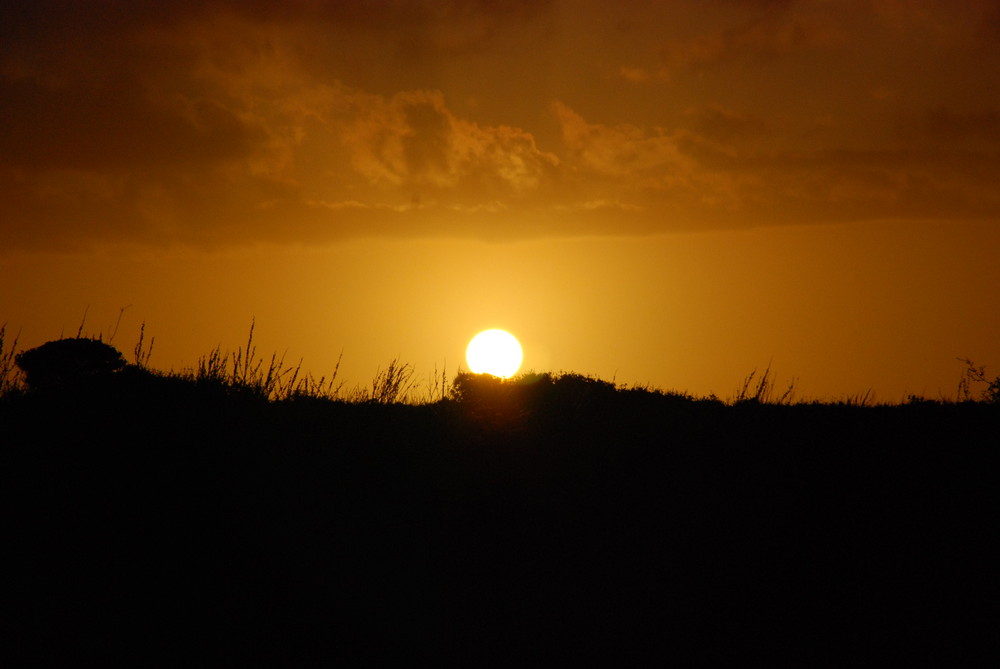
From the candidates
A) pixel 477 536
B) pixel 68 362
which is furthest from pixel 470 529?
pixel 68 362

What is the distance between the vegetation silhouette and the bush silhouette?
346 millimetres

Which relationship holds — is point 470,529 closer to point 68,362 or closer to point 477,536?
point 477,536

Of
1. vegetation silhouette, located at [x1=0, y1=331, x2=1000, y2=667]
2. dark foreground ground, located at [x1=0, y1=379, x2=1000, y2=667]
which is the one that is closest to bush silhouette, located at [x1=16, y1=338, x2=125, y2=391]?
vegetation silhouette, located at [x1=0, y1=331, x2=1000, y2=667]

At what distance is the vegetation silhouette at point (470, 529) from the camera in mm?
6797

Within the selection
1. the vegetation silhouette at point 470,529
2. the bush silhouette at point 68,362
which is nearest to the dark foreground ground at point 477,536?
the vegetation silhouette at point 470,529

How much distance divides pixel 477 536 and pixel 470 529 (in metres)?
0.14

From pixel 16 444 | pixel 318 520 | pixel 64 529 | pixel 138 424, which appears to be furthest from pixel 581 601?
pixel 16 444

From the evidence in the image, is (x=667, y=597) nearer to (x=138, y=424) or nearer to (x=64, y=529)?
(x=64, y=529)

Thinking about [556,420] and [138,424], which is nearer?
[138,424]

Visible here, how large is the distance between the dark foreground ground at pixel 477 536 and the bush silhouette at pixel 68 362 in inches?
54.1

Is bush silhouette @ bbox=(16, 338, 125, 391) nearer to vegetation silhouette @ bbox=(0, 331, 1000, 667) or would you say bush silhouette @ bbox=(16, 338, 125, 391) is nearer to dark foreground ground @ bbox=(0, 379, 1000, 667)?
vegetation silhouette @ bbox=(0, 331, 1000, 667)

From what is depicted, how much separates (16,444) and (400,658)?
544 centimetres

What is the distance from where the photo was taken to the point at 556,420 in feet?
36.7

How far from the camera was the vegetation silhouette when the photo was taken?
680 centimetres
